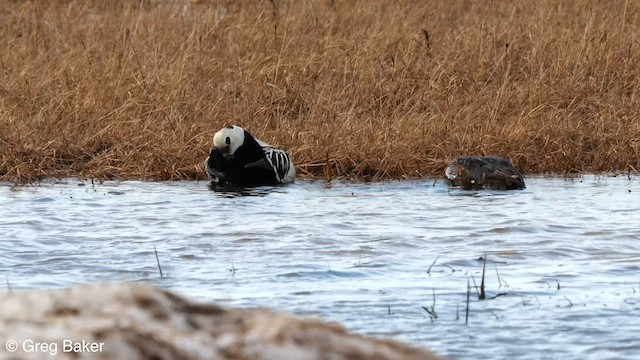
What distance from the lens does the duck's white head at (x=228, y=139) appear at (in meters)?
9.19

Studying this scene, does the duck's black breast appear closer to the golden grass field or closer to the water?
the water

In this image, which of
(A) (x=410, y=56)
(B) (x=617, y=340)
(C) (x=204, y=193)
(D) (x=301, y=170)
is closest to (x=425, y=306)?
(B) (x=617, y=340)

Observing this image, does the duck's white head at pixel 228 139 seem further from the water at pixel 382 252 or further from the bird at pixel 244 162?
the water at pixel 382 252

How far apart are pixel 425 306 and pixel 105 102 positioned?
605 centimetres

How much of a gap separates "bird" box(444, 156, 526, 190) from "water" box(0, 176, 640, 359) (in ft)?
0.33

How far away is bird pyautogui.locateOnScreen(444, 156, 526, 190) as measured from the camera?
854 cm

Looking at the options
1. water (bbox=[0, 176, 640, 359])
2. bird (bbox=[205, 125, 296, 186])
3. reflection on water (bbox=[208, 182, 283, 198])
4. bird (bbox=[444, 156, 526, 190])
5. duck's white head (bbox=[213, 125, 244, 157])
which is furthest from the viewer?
duck's white head (bbox=[213, 125, 244, 157])

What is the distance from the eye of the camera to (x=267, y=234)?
6.97 metres

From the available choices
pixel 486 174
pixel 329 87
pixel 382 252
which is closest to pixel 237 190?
pixel 486 174

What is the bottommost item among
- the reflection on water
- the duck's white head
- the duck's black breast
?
the reflection on water

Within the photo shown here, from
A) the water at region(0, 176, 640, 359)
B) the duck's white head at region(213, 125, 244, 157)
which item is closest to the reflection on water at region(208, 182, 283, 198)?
the water at region(0, 176, 640, 359)

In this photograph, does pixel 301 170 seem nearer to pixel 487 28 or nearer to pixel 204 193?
pixel 204 193

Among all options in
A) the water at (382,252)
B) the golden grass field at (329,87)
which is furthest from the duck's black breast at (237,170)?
the golden grass field at (329,87)

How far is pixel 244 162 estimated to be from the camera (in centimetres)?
930
